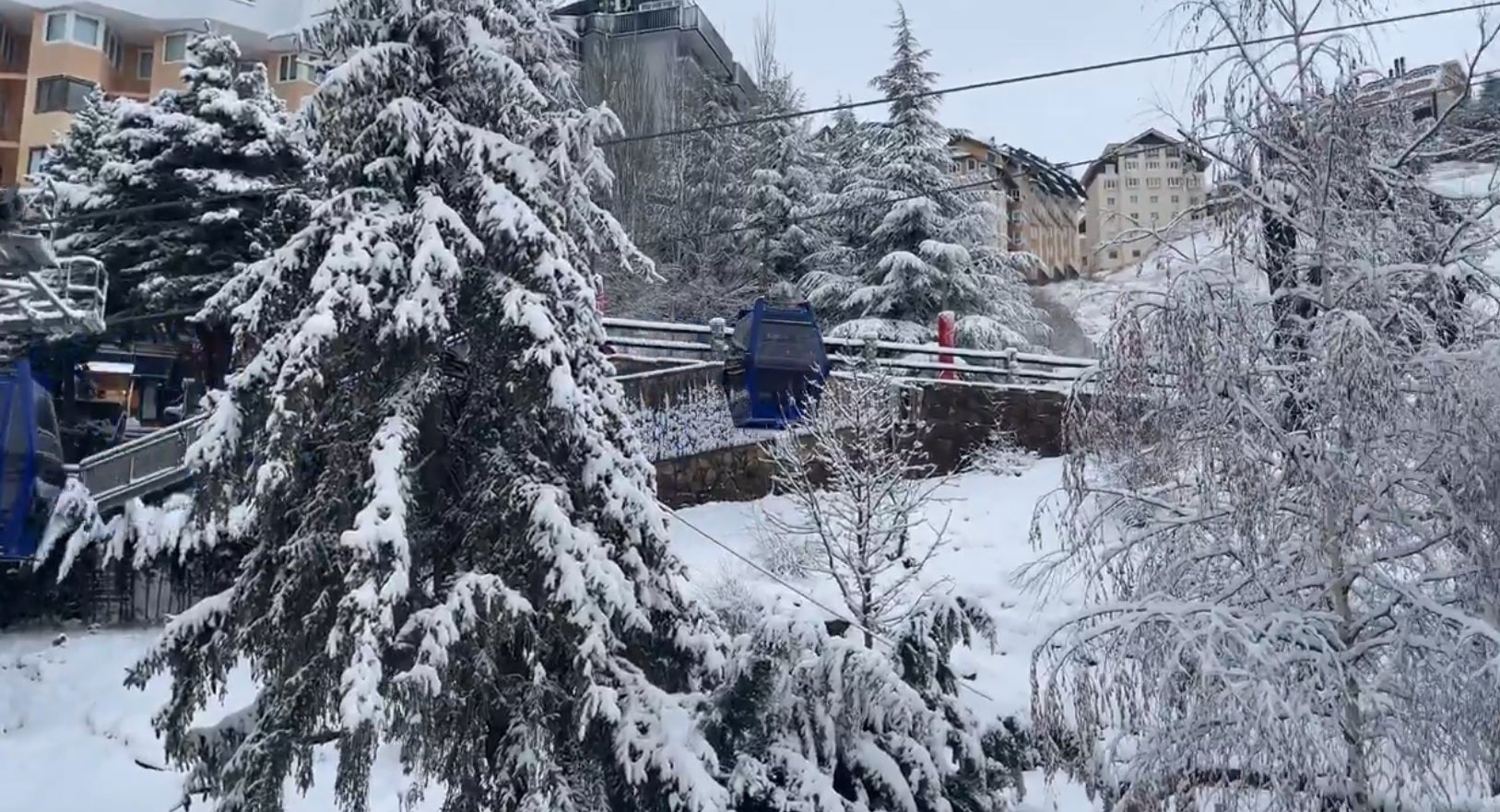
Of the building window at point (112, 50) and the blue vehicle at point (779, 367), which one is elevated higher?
the building window at point (112, 50)

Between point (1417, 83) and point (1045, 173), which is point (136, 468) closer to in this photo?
point (1045, 173)

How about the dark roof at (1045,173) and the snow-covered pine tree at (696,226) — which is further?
the snow-covered pine tree at (696,226)

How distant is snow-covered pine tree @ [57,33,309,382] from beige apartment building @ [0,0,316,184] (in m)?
13.5

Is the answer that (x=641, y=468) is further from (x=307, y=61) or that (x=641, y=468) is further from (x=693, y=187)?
(x=693, y=187)

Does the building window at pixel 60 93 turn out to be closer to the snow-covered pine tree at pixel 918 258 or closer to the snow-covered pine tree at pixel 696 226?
the snow-covered pine tree at pixel 696 226

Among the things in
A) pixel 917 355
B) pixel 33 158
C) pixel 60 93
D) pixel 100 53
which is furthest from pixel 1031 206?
pixel 33 158

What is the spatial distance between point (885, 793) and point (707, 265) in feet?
69.9

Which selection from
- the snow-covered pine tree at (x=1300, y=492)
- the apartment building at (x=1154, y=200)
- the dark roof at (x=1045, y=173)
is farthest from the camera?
the dark roof at (x=1045, y=173)

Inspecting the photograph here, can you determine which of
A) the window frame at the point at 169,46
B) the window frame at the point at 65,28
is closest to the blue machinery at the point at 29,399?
the window frame at the point at 65,28

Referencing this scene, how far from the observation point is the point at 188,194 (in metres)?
18.6

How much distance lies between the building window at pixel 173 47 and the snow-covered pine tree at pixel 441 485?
104 ft

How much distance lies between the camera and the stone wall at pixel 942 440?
16219mm

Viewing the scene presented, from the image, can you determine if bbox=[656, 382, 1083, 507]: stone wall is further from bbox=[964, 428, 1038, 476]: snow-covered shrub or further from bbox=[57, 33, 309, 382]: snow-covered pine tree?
bbox=[57, 33, 309, 382]: snow-covered pine tree

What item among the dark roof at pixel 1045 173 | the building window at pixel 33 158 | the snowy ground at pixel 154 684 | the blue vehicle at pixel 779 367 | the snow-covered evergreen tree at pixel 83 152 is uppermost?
the building window at pixel 33 158
